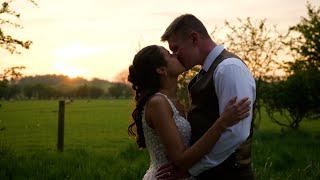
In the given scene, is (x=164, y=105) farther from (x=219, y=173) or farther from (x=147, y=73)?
(x=219, y=173)

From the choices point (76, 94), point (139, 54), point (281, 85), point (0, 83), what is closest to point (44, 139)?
point (281, 85)

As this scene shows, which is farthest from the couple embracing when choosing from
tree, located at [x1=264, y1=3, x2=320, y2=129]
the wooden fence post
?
tree, located at [x1=264, y1=3, x2=320, y2=129]

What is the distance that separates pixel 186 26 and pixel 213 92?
54 cm

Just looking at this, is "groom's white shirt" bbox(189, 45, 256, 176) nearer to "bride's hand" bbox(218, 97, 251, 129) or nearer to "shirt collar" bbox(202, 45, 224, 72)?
"bride's hand" bbox(218, 97, 251, 129)

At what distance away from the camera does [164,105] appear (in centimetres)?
393

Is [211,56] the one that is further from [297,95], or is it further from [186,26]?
[297,95]

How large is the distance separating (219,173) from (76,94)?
127525 millimetres

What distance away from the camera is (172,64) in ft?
13.4

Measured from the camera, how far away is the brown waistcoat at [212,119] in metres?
3.65

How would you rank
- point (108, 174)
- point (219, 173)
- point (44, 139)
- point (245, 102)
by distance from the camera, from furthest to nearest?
1. point (44, 139)
2. point (108, 174)
3. point (219, 173)
4. point (245, 102)

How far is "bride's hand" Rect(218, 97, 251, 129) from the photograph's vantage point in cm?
344

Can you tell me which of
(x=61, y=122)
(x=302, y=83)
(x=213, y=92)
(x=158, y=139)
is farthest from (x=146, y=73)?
(x=302, y=83)

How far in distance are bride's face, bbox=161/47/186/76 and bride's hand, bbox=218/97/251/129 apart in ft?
2.44

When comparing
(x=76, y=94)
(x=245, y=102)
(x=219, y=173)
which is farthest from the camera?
(x=76, y=94)
